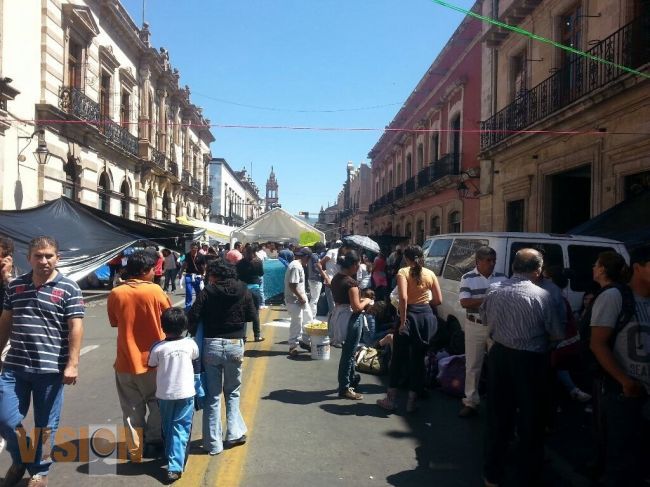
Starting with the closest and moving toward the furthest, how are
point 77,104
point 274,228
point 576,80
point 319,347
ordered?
point 319,347 < point 576,80 < point 77,104 < point 274,228

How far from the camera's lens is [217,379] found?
167 inches

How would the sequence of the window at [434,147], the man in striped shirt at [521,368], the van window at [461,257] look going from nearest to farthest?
1. the man in striped shirt at [521,368]
2. the van window at [461,257]
3. the window at [434,147]

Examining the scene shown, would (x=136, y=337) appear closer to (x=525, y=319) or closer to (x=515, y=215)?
(x=525, y=319)

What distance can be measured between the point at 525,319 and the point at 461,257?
3816 mm

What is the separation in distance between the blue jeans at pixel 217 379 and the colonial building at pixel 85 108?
35.8ft

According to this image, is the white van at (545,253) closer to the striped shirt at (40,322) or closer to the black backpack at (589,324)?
the black backpack at (589,324)

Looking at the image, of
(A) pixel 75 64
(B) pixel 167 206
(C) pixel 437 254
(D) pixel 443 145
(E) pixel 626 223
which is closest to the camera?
(E) pixel 626 223

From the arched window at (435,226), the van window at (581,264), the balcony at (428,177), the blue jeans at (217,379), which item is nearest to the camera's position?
the blue jeans at (217,379)

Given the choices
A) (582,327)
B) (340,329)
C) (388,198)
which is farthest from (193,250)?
(388,198)

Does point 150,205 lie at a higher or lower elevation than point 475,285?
higher

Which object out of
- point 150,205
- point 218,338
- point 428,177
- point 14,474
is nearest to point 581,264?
point 218,338

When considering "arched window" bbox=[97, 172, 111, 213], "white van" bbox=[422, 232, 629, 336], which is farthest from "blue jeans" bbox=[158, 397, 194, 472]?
"arched window" bbox=[97, 172, 111, 213]

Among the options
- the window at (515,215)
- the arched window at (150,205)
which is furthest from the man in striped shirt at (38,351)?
the arched window at (150,205)

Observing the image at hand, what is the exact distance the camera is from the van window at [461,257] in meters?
6.94
